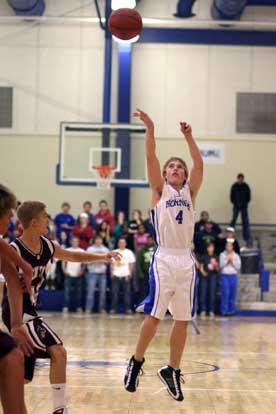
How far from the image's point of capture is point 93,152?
2088cm

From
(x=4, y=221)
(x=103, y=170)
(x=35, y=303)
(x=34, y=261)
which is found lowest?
(x=35, y=303)

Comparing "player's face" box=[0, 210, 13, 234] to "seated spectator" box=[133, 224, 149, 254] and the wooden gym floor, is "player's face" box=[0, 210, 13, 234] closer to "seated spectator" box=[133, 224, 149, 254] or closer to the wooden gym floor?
the wooden gym floor

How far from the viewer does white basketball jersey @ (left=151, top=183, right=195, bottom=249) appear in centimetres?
731

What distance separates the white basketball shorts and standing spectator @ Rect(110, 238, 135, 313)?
11516 mm

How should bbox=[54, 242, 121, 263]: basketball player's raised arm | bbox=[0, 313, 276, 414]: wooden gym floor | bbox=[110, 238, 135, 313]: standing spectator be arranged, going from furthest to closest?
bbox=[110, 238, 135, 313]: standing spectator → bbox=[0, 313, 276, 414]: wooden gym floor → bbox=[54, 242, 121, 263]: basketball player's raised arm

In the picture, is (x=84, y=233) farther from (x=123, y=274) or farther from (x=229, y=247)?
(x=229, y=247)

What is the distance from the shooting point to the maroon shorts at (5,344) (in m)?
4.59

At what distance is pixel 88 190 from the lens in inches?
978

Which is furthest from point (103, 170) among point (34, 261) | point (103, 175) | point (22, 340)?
point (22, 340)

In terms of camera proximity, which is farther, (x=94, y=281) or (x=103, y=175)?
(x=103, y=175)

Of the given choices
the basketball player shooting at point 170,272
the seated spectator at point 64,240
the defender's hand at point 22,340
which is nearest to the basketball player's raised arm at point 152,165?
the basketball player shooting at point 170,272

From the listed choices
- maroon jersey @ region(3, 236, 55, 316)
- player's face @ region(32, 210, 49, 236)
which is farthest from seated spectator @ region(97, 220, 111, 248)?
player's face @ region(32, 210, 49, 236)

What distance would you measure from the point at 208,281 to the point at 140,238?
6.55ft

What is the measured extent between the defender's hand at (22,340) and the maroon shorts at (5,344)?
57cm
